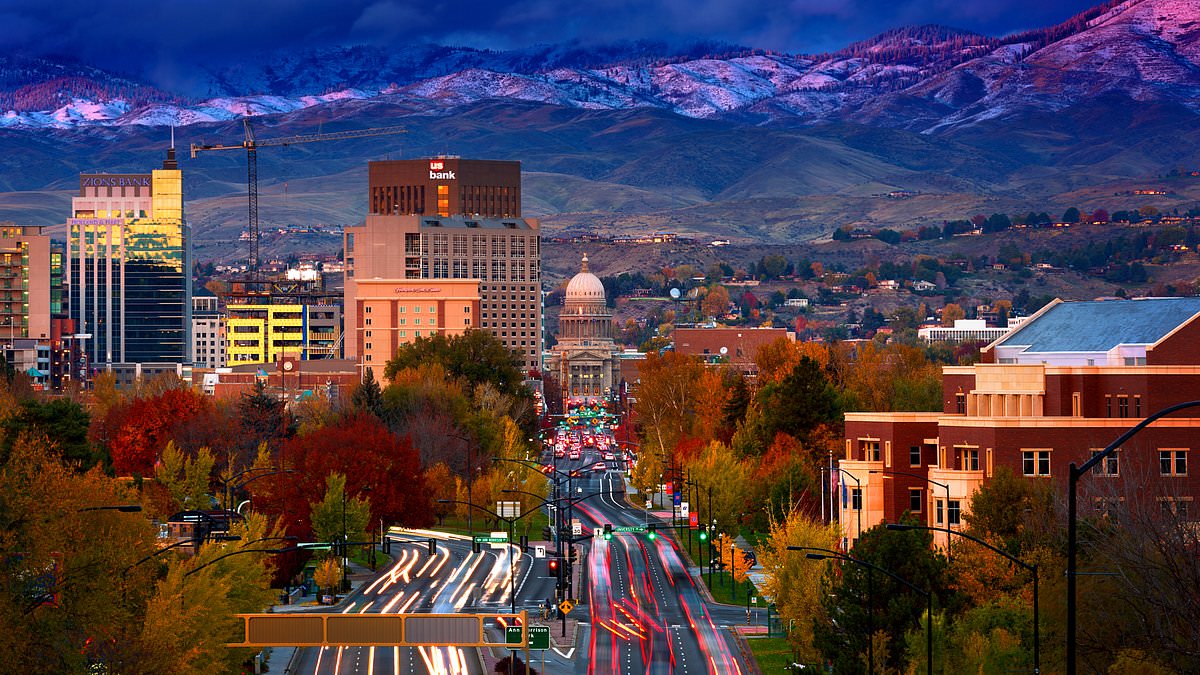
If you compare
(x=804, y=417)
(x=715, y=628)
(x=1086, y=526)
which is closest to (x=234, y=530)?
(x=715, y=628)

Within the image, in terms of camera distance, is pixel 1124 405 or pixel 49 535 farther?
pixel 1124 405

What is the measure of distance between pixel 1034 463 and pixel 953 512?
558cm

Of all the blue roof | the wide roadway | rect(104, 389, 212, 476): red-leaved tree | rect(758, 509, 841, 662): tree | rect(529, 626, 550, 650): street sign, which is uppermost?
the blue roof

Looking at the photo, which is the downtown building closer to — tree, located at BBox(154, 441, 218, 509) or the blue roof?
the blue roof

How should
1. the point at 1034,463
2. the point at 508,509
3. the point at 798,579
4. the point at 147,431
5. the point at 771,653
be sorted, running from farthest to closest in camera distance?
1. the point at 147,431
2. the point at 508,509
3. the point at 1034,463
4. the point at 771,653
5. the point at 798,579

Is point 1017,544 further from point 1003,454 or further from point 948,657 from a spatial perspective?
point 1003,454

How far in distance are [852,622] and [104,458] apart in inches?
3569

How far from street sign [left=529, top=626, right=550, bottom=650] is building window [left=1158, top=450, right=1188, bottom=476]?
150ft

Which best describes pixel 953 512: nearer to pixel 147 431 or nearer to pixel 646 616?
pixel 646 616

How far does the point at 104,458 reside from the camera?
16612 cm

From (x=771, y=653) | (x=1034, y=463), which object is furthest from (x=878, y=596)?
(x=1034, y=463)

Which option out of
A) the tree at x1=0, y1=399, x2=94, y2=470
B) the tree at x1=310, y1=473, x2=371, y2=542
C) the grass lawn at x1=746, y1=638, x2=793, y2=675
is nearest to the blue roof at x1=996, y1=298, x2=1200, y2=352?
the grass lawn at x1=746, y1=638, x2=793, y2=675

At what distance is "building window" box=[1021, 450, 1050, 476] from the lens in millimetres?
127625

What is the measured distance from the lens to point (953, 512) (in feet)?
427
